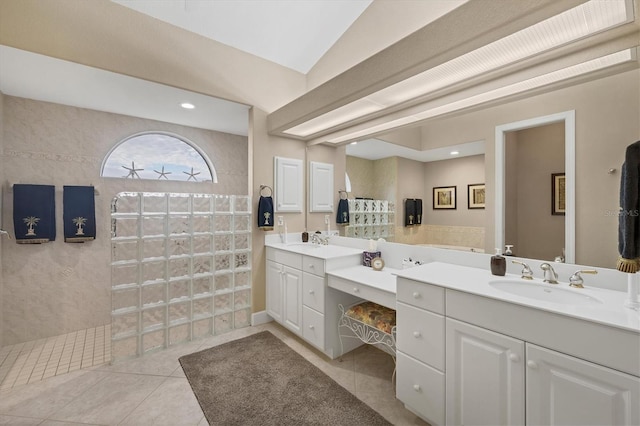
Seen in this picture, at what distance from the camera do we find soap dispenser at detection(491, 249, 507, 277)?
1.58m

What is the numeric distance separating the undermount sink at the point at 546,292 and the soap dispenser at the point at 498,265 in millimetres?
93

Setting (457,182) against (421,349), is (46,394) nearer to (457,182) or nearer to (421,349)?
(421,349)

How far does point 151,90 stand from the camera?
2.52 metres

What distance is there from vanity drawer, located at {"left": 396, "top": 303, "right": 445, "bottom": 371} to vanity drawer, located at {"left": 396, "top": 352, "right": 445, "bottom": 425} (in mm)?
51

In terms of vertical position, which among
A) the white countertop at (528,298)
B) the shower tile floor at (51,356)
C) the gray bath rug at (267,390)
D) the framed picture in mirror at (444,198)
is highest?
the framed picture in mirror at (444,198)

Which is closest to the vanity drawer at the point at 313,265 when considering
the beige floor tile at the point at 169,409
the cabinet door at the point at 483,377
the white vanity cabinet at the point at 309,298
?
the white vanity cabinet at the point at 309,298

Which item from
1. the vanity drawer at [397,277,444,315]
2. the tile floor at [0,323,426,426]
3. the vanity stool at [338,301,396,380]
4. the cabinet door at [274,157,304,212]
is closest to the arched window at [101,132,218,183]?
the cabinet door at [274,157,304,212]

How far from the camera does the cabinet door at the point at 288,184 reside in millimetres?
3082

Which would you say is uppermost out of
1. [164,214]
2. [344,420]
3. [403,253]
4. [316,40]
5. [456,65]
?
[316,40]

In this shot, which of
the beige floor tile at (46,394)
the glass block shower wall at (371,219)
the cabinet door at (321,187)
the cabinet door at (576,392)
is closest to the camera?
the cabinet door at (576,392)

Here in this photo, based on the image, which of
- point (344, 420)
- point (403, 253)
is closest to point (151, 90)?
point (403, 253)

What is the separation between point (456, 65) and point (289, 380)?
2451 mm

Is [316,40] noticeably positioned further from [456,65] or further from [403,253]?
[403,253]

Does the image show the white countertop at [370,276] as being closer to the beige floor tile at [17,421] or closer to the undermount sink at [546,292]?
the undermount sink at [546,292]
